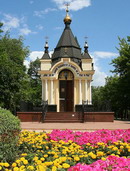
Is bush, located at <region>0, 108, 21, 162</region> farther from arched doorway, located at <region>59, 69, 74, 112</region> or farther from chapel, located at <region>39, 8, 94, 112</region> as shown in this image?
arched doorway, located at <region>59, 69, 74, 112</region>

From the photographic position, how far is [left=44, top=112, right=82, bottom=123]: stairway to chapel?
20.7 meters

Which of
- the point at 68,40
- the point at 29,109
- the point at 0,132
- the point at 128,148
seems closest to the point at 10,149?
the point at 0,132

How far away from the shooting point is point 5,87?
75.2ft

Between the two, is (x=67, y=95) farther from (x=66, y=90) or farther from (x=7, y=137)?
(x=7, y=137)

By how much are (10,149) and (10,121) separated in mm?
609

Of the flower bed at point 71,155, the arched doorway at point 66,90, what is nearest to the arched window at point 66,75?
the arched doorway at point 66,90

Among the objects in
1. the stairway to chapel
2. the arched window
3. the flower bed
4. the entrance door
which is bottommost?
the stairway to chapel

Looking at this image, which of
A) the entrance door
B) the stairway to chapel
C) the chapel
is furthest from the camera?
the entrance door

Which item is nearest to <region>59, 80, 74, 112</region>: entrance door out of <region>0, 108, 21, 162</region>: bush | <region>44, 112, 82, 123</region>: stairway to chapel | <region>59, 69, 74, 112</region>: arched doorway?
<region>59, 69, 74, 112</region>: arched doorway

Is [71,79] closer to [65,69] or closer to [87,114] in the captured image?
[65,69]

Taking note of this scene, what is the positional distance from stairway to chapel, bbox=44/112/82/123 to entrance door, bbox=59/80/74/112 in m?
5.02

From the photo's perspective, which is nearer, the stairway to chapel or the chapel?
the stairway to chapel

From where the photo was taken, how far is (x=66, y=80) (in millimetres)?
27719

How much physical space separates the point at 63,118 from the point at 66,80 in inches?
286
